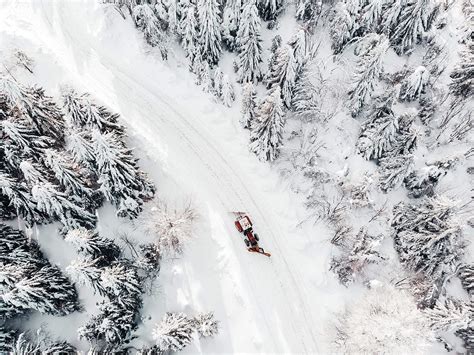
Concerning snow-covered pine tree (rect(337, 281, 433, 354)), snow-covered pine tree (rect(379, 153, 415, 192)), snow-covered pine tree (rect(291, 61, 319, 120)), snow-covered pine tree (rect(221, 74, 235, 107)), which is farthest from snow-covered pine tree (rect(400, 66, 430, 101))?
snow-covered pine tree (rect(337, 281, 433, 354))

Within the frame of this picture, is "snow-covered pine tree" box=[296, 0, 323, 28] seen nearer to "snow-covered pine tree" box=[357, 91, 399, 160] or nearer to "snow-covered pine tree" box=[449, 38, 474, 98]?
"snow-covered pine tree" box=[357, 91, 399, 160]

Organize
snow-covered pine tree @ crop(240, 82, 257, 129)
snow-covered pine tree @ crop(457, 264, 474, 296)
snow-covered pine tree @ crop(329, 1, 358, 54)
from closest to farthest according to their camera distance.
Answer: snow-covered pine tree @ crop(457, 264, 474, 296) < snow-covered pine tree @ crop(240, 82, 257, 129) < snow-covered pine tree @ crop(329, 1, 358, 54)

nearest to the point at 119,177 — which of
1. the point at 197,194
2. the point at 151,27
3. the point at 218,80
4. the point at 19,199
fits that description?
the point at 19,199

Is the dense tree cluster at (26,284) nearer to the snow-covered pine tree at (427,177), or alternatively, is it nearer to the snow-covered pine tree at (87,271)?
the snow-covered pine tree at (87,271)

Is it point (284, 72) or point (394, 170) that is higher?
point (284, 72)

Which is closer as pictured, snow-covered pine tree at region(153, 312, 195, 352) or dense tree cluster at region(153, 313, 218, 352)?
snow-covered pine tree at region(153, 312, 195, 352)

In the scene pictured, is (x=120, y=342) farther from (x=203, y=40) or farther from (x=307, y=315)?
(x=203, y=40)

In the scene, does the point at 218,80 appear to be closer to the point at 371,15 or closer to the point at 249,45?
the point at 249,45
